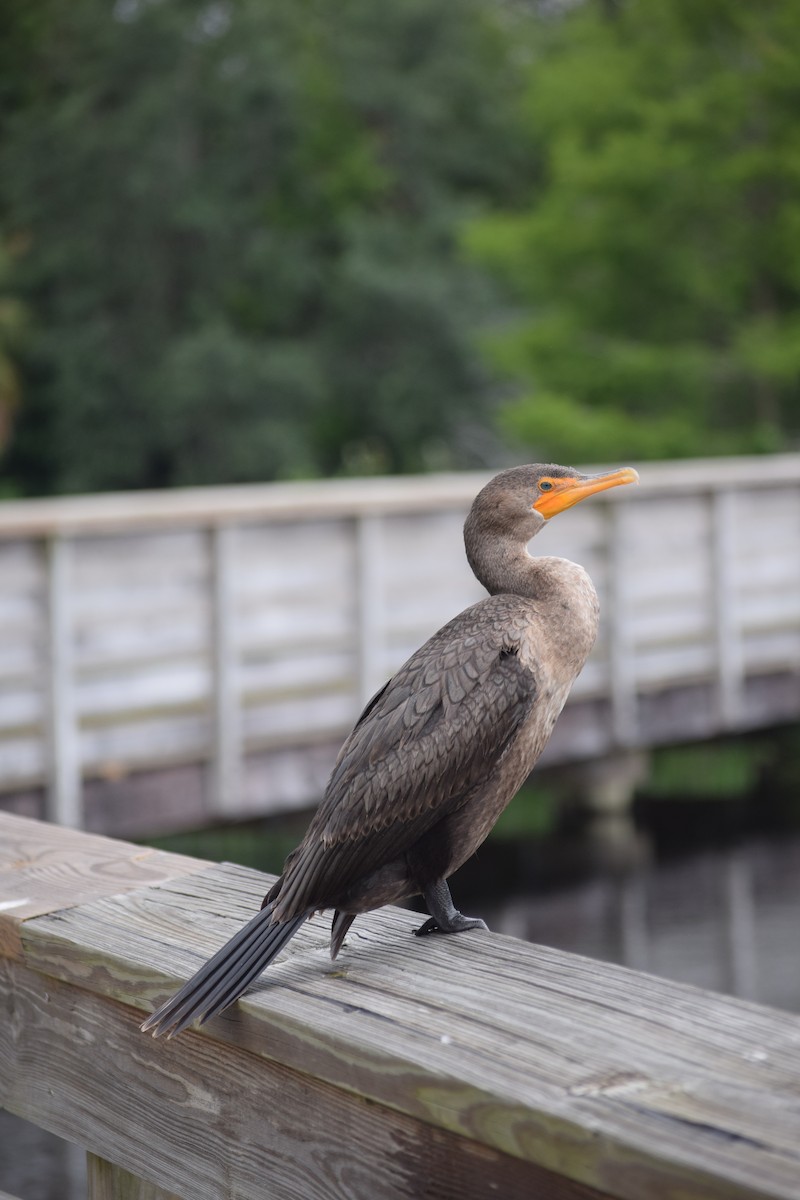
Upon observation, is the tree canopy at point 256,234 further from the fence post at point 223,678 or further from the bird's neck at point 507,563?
the bird's neck at point 507,563

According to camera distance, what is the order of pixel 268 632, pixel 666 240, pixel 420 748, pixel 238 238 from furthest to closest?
pixel 238 238 < pixel 666 240 < pixel 268 632 < pixel 420 748

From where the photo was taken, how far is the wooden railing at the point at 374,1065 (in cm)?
120

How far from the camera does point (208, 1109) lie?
1.57m

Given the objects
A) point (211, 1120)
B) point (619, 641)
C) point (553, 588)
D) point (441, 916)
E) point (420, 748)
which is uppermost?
point (553, 588)

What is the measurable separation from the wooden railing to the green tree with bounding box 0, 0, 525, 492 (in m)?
25.0

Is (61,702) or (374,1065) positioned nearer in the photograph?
(374,1065)

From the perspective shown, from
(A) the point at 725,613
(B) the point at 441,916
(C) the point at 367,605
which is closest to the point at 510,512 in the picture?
(B) the point at 441,916

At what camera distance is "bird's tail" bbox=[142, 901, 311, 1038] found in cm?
152

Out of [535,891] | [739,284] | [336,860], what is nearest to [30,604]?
[535,891]

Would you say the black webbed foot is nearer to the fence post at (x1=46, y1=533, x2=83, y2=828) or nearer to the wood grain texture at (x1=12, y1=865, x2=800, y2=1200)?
the wood grain texture at (x1=12, y1=865, x2=800, y2=1200)

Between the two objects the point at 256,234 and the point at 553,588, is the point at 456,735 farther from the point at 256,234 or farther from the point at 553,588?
the point at 256,234

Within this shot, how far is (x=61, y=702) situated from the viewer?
7.71 meters

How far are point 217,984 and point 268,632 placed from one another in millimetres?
7178

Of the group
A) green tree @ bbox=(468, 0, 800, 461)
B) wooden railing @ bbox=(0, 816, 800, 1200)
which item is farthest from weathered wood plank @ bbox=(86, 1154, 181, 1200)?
green tree @ bbox=(468, 0, 800, 461)
